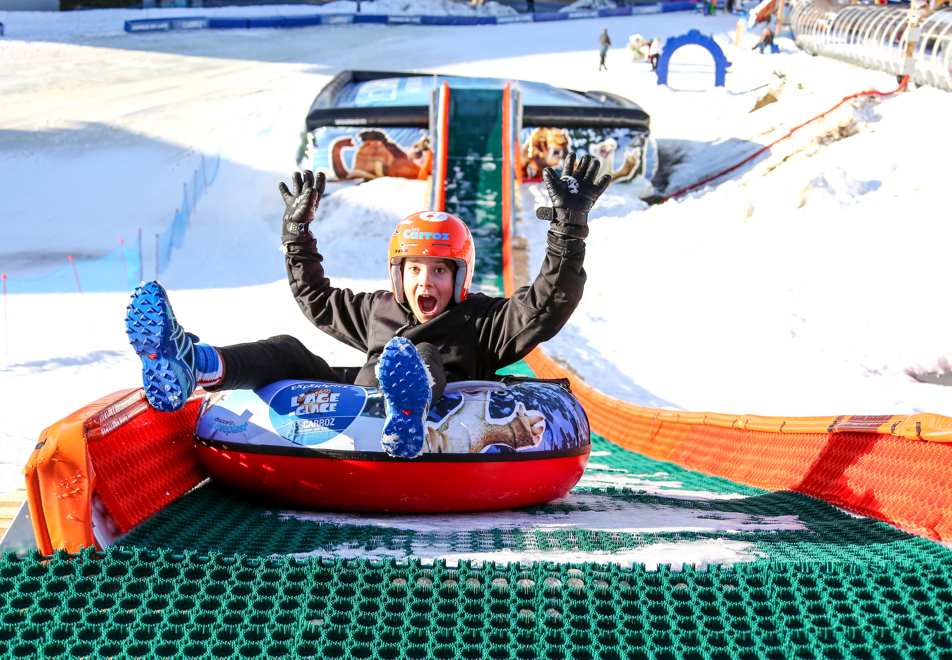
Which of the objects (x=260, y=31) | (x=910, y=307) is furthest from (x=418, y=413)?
(x=260, y=31)

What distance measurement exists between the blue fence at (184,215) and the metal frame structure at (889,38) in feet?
37.9

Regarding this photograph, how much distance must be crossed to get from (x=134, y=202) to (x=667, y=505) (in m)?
12.8

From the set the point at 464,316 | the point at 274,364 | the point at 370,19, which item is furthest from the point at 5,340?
the point at 370,19

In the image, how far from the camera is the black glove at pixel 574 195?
3127 millimetres

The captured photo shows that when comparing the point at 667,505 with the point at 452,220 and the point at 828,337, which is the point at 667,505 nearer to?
the point at 452,220

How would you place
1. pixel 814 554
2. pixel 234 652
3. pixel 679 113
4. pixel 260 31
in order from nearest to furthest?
pixel 234 652
pixel 814 554
pixel 679 113
pixel 260 31

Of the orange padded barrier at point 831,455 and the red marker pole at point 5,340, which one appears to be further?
the red marker pole at point 5,340

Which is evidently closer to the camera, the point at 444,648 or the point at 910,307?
the point at 444,648

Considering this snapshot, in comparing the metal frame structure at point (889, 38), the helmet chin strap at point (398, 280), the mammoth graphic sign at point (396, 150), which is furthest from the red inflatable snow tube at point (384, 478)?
the metal frame structure at point (889, 38)

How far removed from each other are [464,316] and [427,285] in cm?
19

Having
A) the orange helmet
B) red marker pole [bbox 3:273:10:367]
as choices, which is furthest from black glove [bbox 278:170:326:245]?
red marker pole [bbox 3:273:10:367]

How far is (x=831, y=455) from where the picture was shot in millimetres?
3660

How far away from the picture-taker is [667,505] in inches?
138

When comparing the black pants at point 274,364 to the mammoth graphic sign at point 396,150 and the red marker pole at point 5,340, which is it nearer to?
the red marker pole at point 5,340
